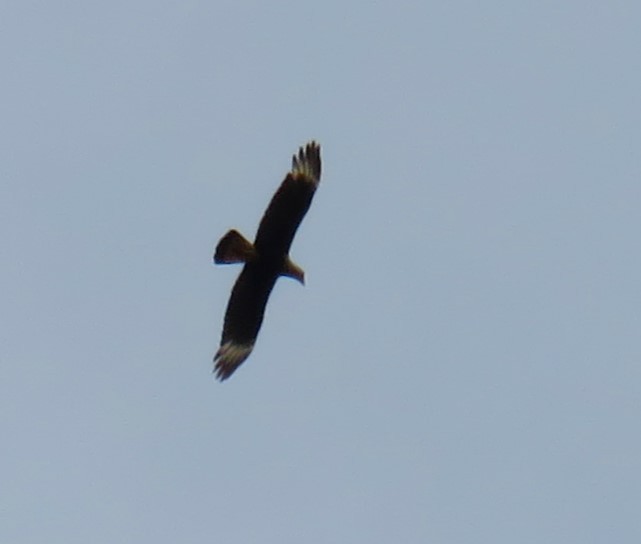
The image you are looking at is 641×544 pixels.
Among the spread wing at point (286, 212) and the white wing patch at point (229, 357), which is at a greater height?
the spread wing at point (286, 212)

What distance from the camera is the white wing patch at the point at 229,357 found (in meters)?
27.0

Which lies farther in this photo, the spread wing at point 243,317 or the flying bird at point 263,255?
the spread wing at point 243,317

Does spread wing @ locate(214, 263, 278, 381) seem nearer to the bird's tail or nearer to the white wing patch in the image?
the white wing patch

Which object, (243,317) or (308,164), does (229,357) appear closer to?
(243,317)

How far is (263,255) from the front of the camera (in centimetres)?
2606

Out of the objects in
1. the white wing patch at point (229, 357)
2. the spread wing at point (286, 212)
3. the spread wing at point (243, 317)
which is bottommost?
the white wing patch at point (229, 357)

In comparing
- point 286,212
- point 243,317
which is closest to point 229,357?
point 243,317

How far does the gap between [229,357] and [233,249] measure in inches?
75.7

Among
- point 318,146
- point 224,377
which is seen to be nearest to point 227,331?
point 224,377

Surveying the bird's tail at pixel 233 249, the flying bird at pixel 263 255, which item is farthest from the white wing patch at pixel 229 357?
the bird's tail at pixel 233 249

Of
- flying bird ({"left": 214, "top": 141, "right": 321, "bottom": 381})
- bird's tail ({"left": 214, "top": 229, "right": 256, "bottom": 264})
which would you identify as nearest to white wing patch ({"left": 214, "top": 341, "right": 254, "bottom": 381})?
flying bird ({"left": 214, "top": 141, "right": 321, "bottom": 381})

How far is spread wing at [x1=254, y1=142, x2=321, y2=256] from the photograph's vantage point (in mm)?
25828

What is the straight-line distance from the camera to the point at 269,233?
2589 centimetres

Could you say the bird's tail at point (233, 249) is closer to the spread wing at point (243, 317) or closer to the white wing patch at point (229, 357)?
the spread wing at point (243, 317)
